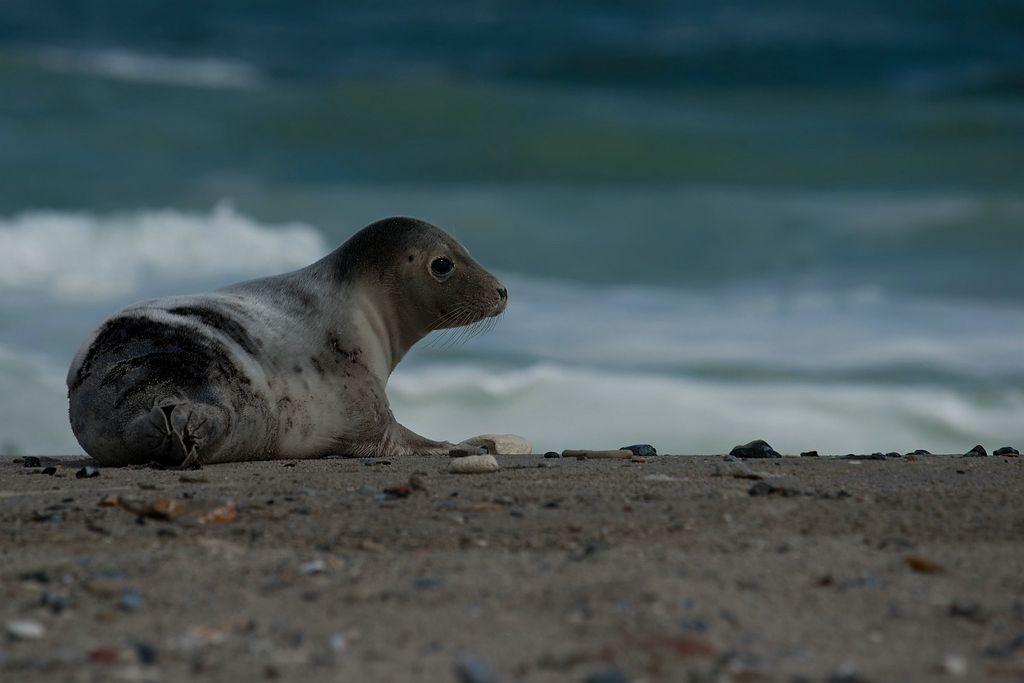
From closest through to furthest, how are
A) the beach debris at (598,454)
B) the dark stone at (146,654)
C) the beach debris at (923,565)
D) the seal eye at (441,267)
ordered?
the dark stone at (146,654), the beach debris at (923,565), the beach debris at (598,454), the seal eye at (441,267)

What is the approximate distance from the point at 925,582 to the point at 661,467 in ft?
9.11

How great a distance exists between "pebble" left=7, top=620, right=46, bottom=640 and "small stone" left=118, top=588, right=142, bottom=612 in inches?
9.0

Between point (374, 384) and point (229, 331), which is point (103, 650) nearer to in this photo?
point (229, 331)

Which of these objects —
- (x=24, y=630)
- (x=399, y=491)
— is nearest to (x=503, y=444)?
(x=399, y=491)

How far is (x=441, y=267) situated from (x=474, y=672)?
601 centimetres

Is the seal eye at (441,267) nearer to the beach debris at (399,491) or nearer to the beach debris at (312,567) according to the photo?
the beach debris at (399,491)

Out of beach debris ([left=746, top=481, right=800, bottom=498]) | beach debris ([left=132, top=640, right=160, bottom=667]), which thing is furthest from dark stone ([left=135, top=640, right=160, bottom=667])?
beach debris ([left=746, top=481, right=800, bottom=498])

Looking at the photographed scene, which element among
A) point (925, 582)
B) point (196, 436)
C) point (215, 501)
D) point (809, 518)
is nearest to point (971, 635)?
point (925, 582)

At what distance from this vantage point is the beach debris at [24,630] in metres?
3.57

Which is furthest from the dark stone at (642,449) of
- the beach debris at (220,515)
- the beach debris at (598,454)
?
the beach debris at (220,515)

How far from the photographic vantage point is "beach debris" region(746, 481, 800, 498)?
5.45 metres

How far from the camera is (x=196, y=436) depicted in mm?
7051

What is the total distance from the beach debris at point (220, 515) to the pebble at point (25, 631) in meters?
1.33

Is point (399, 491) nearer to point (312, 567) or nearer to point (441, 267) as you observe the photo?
point (312, 567)
